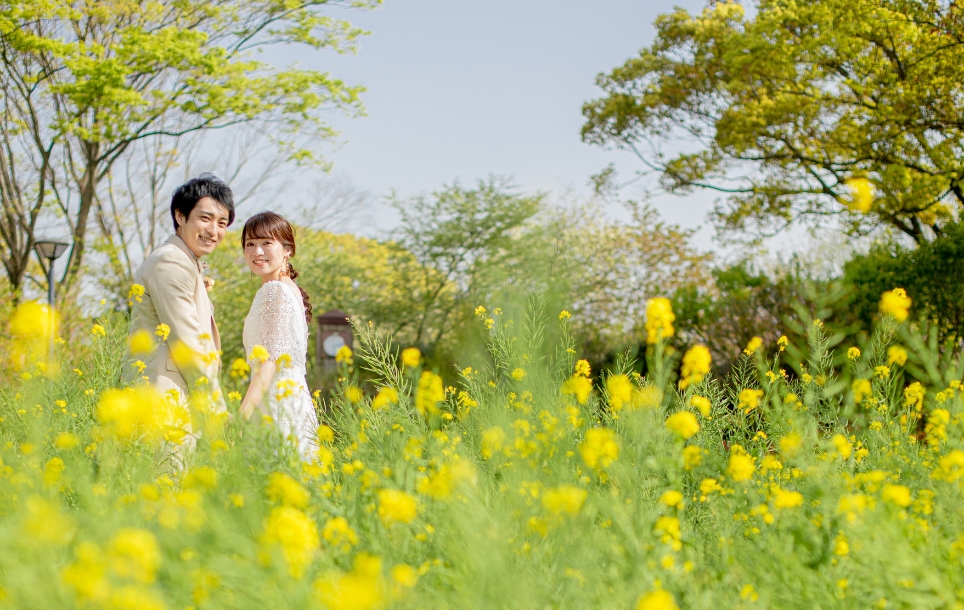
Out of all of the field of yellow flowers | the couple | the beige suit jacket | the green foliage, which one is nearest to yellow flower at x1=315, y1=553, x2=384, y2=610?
the field of yellow flowers

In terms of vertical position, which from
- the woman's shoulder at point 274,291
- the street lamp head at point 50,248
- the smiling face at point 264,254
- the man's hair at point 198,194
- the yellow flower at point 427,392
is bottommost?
the yellow flower at point 427,392

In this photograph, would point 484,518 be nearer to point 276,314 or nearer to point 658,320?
point 658,320

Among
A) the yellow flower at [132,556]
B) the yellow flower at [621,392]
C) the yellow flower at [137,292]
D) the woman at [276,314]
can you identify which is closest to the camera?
the yellow flower at [132,556]

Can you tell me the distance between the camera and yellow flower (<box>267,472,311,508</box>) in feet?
5.72

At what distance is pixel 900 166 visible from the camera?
10.8 meters

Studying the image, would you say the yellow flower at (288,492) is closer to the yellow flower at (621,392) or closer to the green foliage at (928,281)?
the yellow flower at (621,392)

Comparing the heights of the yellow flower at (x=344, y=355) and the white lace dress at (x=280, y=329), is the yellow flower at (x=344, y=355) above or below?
below

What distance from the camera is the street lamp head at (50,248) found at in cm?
1218

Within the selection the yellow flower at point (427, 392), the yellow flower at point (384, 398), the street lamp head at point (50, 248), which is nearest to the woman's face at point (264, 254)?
the yellow flower at point (384, 398)

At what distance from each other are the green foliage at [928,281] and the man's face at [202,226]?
592 centimetres

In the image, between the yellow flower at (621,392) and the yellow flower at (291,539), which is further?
the yellow flower at (621,392)

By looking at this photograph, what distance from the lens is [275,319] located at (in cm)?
339

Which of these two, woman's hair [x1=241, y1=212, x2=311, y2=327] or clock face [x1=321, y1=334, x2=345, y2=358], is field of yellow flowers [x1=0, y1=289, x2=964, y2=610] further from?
clock face [x1=321, y1=334, x2=345, y2=358]

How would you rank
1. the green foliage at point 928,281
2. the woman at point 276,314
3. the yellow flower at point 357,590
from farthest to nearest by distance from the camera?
the green foliage at point 928,281 → the woman at point 276,314 → the yellow flower at point 357,590
